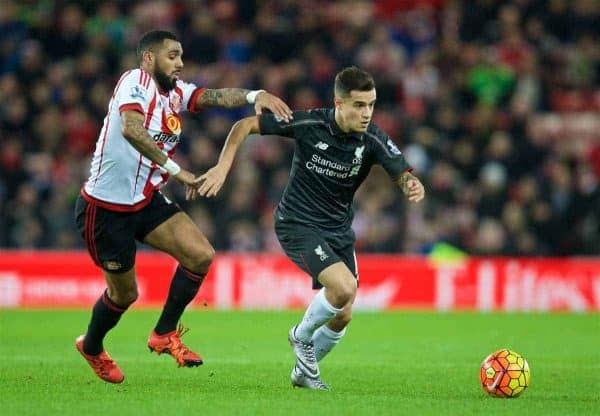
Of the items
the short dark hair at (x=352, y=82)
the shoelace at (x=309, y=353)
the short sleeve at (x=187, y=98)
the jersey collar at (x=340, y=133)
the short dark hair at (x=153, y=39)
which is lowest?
the shoelace at (x=309, y=353)

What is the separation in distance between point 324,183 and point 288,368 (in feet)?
6.21

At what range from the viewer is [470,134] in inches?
712

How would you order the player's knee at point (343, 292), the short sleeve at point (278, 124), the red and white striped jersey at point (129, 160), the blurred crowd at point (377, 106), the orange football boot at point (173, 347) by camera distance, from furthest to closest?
the blurred crowd at point (377, 106) < the orange football boot at point (173, 347) < the short sleeve at point (278, 124) < the red and white striped jersey at point (129, 160) < the player's knee at point (343, 292)

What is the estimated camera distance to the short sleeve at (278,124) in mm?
8484

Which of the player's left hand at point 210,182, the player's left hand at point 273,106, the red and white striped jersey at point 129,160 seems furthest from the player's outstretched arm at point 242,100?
the player's left hand at point 210,182

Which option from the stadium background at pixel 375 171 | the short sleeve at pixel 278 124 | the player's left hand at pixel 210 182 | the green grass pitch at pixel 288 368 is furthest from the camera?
the stadium background at pixel 375 171

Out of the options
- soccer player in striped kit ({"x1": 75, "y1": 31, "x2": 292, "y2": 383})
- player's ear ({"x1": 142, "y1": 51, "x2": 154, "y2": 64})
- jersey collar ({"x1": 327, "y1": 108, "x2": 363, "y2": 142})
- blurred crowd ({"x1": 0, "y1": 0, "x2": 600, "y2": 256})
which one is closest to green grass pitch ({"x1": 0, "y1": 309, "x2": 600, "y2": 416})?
soccer player in striped kit ({"x1": 75, "y1": 31, "x2": 292, "y2": 383})

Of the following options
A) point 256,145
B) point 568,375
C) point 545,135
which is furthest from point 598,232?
point 568,375

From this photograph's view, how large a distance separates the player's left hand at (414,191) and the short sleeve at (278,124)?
0.91 meters

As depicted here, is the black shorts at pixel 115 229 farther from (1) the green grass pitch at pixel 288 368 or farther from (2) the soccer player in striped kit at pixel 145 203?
(1) the green grass pitch at pixel 288 368

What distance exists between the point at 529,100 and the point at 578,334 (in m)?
6.24

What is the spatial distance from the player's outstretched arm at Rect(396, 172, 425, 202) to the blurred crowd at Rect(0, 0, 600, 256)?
873 cm

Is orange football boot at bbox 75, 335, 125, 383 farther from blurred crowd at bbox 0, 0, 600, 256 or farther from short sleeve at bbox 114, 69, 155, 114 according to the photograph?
blurred crowd at bbox 0, 0, 600, 256

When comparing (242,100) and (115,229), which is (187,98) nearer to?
(242,100)
